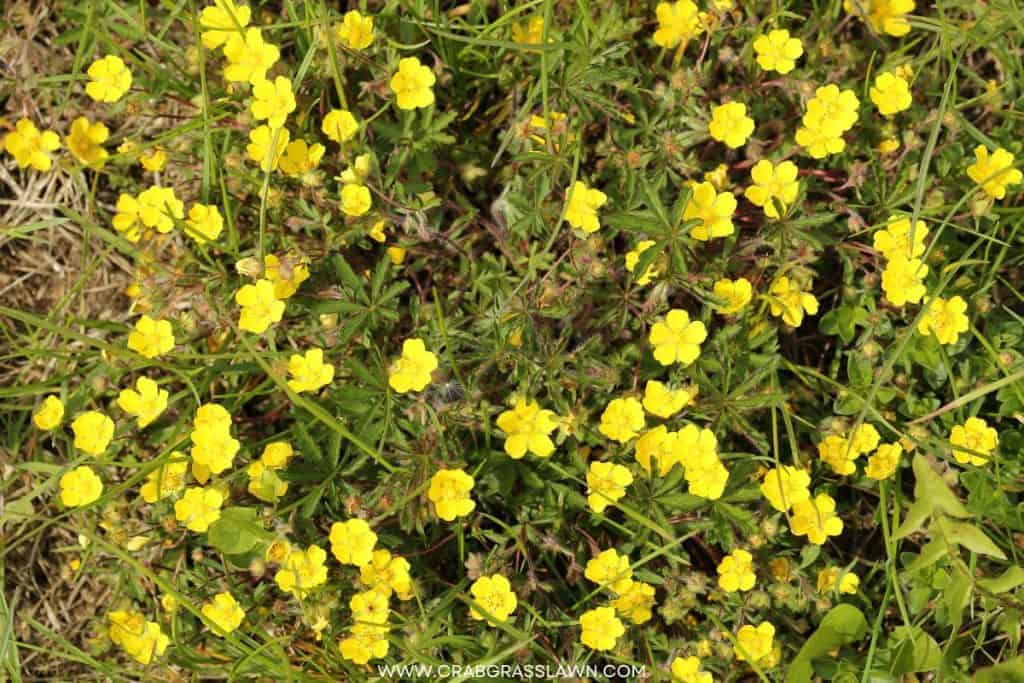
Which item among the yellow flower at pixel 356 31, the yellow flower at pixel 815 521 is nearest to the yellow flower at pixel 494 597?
the yellow flower at pixel 815 521

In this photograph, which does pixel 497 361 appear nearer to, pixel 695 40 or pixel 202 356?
pixel 202 356

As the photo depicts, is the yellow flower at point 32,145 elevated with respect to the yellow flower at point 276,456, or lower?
elevated

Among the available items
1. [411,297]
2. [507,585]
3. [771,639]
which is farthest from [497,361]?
[771,639]

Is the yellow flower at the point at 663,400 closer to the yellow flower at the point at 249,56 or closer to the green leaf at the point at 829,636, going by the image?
the green leaf at the point at 829,636

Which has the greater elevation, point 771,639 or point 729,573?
point 729,573

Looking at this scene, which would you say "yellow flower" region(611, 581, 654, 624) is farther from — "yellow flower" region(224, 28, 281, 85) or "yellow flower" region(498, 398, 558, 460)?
"yellow flower" region(224, 28, 281, 85)

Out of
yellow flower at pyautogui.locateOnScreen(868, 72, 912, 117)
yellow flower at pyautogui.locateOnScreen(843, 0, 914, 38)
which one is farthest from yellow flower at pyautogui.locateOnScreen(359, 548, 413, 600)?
yellow flower at pyautogui.locateOnScreen(843, 0, 914, 38)

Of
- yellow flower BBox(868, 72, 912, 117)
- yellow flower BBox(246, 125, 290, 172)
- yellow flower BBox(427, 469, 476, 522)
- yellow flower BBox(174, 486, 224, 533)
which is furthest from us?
yellow flower BBox(868, 72, 912, 117)
